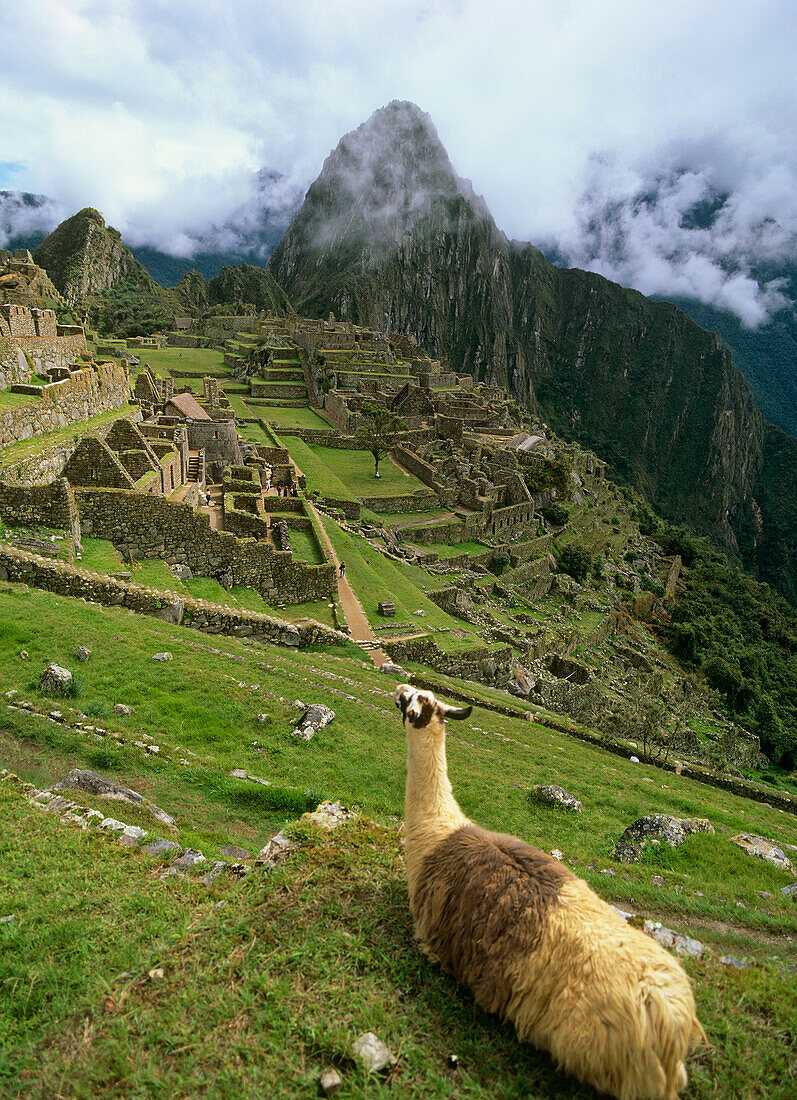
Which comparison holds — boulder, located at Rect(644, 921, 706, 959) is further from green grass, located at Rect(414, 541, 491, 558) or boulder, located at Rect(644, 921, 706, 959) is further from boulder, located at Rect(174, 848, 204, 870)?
green grass, located at Rect(414, 541, 491, 558)

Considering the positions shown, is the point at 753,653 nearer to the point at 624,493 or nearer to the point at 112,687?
the point at 624,493

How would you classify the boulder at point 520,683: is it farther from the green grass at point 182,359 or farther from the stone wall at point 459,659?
the green grass at point 182,359

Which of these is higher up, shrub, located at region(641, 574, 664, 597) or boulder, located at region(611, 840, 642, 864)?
boulder, located at region(611, 840, 642, 864)

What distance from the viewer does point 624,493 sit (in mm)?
75500

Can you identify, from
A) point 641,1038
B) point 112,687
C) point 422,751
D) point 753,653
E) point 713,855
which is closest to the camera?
point 641,1038

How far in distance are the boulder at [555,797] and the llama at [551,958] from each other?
5.46 m

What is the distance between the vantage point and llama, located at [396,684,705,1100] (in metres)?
3.07

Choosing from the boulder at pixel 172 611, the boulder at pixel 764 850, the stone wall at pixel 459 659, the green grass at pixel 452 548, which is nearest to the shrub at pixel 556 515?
the green grass at pixel 452 548

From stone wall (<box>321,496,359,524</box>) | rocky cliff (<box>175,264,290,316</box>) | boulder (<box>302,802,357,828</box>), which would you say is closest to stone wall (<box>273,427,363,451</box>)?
stone wall (<box>321,496,359,524</box>)

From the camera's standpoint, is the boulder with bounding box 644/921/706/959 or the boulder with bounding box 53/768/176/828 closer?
the boulder with bounding box 644/921/706/959

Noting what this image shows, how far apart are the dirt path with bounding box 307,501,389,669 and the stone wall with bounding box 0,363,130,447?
9.90 meters

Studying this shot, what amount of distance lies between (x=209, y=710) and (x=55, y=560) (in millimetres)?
6090

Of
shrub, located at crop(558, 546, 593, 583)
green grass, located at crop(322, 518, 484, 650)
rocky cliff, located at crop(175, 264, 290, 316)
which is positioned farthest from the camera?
rocky cliff, located at crop(175, 264, 290, 316)

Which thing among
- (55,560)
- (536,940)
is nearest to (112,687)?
(55,560)
